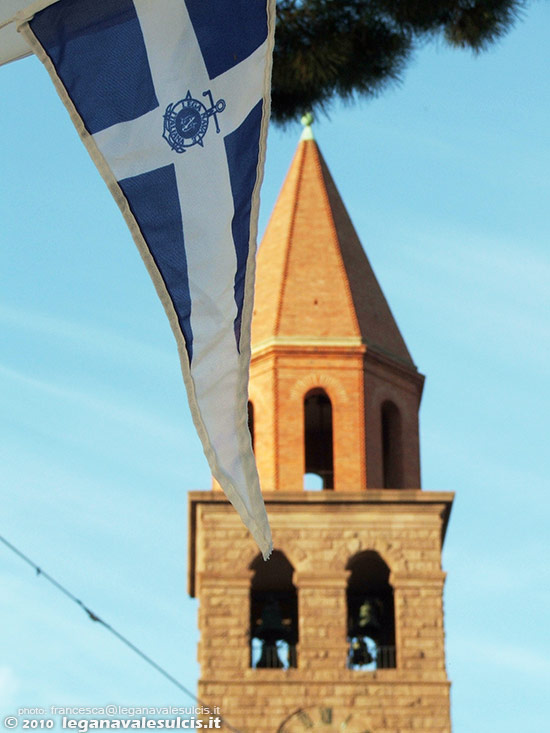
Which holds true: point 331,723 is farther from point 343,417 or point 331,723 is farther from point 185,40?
point 185,40

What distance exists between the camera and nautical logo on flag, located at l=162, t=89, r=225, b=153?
558 cm

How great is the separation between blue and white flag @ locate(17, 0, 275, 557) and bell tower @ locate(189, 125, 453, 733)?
24336 mm

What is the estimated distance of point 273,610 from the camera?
29750 millimetres

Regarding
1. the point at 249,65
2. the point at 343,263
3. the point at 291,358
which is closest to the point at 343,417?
the point at 291,358

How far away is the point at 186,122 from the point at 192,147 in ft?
0.26

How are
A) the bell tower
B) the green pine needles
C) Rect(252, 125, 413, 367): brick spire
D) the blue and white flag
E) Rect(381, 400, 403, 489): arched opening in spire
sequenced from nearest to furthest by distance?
the blue and white flag, the green pine needles, the bell tower, Rect(381, 400, 403, 489): arched opening in spire, Rect(252, 125, 413, 367): brick spire

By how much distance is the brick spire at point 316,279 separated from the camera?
3288 centimetres

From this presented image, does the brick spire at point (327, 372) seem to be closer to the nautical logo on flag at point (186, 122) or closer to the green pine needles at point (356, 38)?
the green pine needles at point (356, 38)

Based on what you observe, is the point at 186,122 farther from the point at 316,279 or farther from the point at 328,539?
the point at 316,279

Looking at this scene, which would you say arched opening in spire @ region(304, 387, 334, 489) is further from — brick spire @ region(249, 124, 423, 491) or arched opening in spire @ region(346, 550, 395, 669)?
arched opening in spire @ region(346, 550, 395, 669)

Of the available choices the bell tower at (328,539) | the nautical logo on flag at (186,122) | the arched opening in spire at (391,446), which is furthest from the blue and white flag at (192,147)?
the arched opening in spire at (391,446)

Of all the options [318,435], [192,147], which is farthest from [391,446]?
[192,147]

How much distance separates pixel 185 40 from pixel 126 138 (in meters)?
0.38

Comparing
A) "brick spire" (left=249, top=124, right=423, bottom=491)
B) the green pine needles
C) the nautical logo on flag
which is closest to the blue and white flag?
the nautical logo on flag
